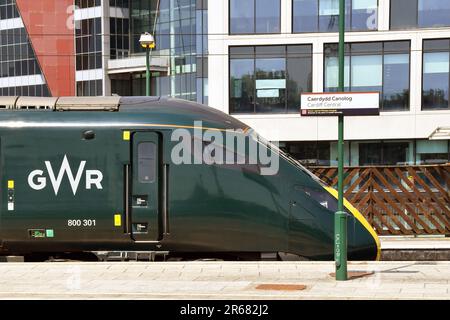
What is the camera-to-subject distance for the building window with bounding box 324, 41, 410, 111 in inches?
1372

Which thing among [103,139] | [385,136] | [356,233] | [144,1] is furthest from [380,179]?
[144,1]

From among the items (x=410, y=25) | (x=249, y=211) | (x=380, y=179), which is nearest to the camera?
(x=249, y=211)

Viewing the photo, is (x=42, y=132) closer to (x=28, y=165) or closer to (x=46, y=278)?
(x=28, y=165)

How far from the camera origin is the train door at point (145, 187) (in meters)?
12.9

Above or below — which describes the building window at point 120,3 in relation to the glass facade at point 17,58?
above

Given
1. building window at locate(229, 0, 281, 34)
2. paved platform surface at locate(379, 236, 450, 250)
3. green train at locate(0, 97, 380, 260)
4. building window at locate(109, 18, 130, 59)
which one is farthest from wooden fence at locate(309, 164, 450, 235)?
building window at locate(109, 18, 130, 59)

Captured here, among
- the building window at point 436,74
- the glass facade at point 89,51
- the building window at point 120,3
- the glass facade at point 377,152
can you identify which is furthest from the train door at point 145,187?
the building window at point 120,3

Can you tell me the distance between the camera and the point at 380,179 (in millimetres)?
19625

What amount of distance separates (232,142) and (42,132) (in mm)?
3766

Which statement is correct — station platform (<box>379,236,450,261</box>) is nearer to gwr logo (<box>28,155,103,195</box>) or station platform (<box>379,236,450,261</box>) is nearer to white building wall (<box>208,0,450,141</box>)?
gwr logo (<box>28,155,103,195</box>)

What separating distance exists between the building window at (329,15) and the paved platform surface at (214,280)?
23347mm

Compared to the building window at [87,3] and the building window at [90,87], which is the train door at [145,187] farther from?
the building window at [87,3]

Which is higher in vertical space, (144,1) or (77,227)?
(144,1)

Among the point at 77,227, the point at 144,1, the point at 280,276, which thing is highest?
the point at 144,1
